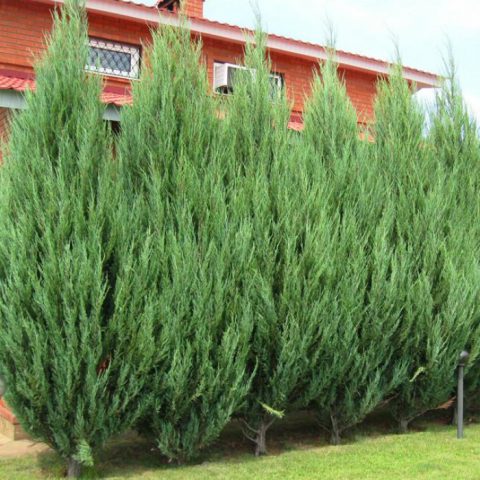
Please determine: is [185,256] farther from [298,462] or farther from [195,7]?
[195,7]

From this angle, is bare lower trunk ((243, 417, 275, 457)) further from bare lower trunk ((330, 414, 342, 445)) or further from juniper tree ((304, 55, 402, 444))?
bare lower trunk ((330, 414, 342, 445))

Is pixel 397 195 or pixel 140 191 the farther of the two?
pixel 397 195

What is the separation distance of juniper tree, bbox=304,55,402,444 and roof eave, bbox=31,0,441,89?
3988 mm

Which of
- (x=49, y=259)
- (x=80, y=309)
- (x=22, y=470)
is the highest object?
(x=49, y=259)

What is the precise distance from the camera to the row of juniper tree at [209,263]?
18.7ft

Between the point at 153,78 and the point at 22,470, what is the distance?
4.19 meters

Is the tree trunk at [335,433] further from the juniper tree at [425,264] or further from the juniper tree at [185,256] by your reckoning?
the juniper tree at [185,256]

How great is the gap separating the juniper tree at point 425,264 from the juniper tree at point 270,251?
4.91 ft

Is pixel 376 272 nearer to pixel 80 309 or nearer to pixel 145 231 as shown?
pixel 145 231

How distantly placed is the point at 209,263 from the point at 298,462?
2.25 meters

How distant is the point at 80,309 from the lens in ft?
18.3

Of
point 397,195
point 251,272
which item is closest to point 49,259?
point 251,272

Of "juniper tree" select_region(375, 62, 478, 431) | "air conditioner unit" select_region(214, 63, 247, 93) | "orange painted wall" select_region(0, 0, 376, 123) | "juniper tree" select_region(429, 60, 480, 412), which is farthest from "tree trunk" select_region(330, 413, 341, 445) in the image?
"air conditioner unit" select_region(214, 63, 247, 93)

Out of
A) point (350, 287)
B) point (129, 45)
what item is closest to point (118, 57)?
point (129, 45)
